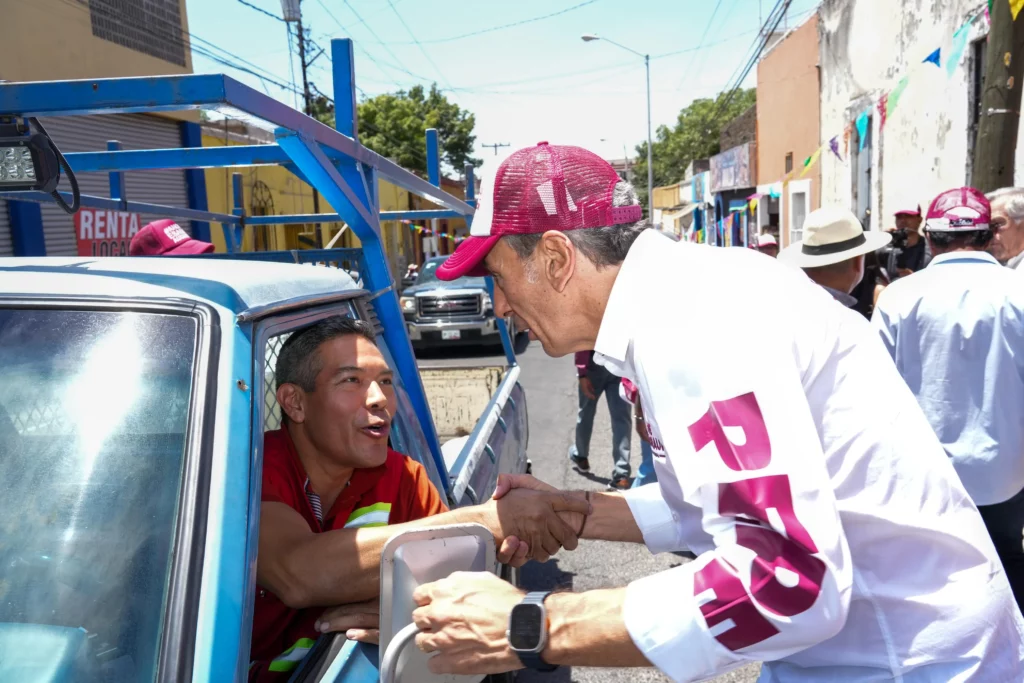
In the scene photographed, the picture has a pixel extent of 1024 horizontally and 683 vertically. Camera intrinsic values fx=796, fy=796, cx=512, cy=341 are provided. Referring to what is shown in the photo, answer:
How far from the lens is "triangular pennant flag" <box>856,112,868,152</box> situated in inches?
517

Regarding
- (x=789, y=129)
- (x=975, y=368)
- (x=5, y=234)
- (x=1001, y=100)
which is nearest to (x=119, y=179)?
(x=975, y=368)

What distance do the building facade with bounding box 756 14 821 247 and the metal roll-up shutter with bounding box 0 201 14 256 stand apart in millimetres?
12666

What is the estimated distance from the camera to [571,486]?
6.28m

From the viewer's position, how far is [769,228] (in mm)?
21062

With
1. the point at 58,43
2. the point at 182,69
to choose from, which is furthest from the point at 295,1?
the point at 58,43

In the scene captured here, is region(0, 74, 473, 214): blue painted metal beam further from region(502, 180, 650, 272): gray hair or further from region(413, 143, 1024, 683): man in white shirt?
region(502, 180, 650, 272): gray hair

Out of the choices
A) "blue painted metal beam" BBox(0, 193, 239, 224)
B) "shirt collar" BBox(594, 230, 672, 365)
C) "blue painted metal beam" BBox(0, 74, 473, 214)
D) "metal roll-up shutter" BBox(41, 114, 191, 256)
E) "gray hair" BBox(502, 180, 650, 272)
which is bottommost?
"shirt collar" BBox(594, 230, 672, 365)

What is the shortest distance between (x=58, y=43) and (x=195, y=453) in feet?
38.6

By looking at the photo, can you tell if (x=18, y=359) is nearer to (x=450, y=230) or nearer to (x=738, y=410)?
(x=738, y=410)

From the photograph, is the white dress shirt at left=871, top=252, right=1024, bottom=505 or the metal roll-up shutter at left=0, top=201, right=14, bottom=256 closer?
the white dress shirt at left=871, top=252, right=1024, bottom=505

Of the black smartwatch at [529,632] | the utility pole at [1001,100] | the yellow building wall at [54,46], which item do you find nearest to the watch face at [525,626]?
the black smartwatch at [529,632]

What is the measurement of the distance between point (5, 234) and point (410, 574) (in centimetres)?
1062

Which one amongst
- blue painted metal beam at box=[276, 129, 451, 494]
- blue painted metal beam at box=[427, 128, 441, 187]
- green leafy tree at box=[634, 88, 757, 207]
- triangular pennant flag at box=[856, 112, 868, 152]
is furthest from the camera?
green leafy tree at box=[634, 88, 757, 207]

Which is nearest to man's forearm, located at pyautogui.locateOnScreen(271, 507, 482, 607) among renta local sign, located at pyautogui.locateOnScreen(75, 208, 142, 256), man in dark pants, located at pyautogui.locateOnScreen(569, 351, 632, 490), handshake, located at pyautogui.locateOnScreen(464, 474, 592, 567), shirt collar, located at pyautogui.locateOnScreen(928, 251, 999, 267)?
handshake, located at pyautogui.locateOnScreen(464, 474, 592, 567)
